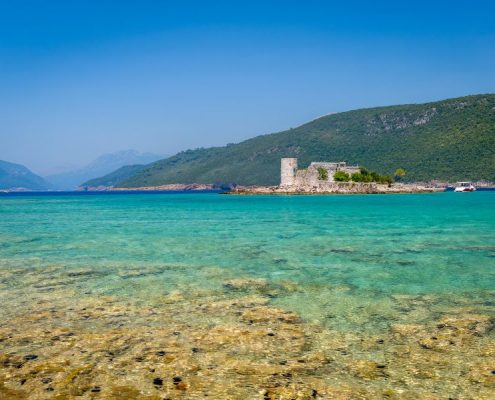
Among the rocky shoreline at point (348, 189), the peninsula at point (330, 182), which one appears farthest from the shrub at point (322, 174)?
the rocky shoreline at point (348, 189)

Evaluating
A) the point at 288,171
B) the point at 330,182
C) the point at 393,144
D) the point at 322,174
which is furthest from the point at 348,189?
the point at 393,144

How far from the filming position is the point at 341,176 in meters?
102

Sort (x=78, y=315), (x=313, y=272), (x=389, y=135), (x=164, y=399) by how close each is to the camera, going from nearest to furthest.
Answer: (x=164, y=399), (x=78, y=315), (x=313, y=272), (x=389, y=135)

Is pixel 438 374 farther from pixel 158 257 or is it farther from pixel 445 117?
pixel 445 117

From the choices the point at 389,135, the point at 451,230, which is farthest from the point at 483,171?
the point at 451,230

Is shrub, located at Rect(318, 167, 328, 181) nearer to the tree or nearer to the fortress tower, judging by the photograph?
the fortress tower

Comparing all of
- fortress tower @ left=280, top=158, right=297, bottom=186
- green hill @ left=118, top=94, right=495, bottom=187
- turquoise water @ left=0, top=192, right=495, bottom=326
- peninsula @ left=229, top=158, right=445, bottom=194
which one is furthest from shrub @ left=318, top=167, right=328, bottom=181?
turquoise water @ left=0, top=192, right=495, bottom=326

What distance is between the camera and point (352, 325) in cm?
787

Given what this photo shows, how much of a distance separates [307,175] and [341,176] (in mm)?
7612

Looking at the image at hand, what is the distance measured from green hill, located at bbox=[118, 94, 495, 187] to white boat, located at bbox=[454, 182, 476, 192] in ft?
20.9

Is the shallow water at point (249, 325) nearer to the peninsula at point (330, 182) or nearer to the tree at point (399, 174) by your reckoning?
the peninsula at point (330, 182)

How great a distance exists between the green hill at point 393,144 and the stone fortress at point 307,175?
3292 centimetres

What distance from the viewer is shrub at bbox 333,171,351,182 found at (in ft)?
333

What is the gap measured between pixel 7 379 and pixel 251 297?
207 inches
